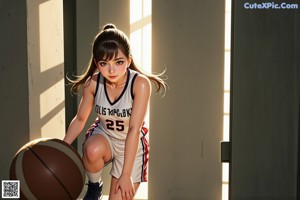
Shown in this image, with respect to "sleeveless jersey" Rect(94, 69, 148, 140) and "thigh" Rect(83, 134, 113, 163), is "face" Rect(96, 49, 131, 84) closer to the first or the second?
"sleeveless jersey" Rect(94, 69, 148, 140)

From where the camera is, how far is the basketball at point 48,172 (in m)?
2.92

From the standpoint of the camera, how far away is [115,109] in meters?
3.24

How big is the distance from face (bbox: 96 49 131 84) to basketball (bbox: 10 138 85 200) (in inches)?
19.0

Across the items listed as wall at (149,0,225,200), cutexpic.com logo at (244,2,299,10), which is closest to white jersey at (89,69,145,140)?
cutexpic.com logo at (244,2,299,10)

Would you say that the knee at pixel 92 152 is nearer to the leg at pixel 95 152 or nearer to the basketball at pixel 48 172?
the leg at pixel 95 152

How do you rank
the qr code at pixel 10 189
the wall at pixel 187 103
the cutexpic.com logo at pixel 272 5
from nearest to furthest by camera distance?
the qr code at pixel 10 189
the cutexpic.com logo at pixel 272 5
the wall at pixel 187 103

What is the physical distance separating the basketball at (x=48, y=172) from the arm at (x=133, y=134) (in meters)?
0.24

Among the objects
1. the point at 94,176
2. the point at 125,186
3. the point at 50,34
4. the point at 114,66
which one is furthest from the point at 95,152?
the point at 50,34

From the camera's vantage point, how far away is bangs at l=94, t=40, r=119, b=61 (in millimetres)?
3078

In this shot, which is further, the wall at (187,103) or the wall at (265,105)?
the wall at (187,103)

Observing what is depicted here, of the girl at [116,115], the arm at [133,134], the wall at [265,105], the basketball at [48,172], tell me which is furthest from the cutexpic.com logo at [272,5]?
the basketball at [48,172]

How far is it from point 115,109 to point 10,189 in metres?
0.82

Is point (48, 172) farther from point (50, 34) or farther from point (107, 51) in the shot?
point (50, 34)

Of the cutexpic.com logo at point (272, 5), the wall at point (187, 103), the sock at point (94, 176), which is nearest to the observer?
the sock at point (94, 176)
